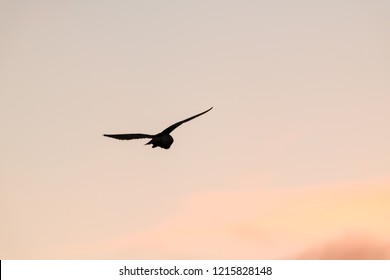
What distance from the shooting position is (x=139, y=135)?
46875 mm

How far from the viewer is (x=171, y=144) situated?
A: 4762 centimetres
